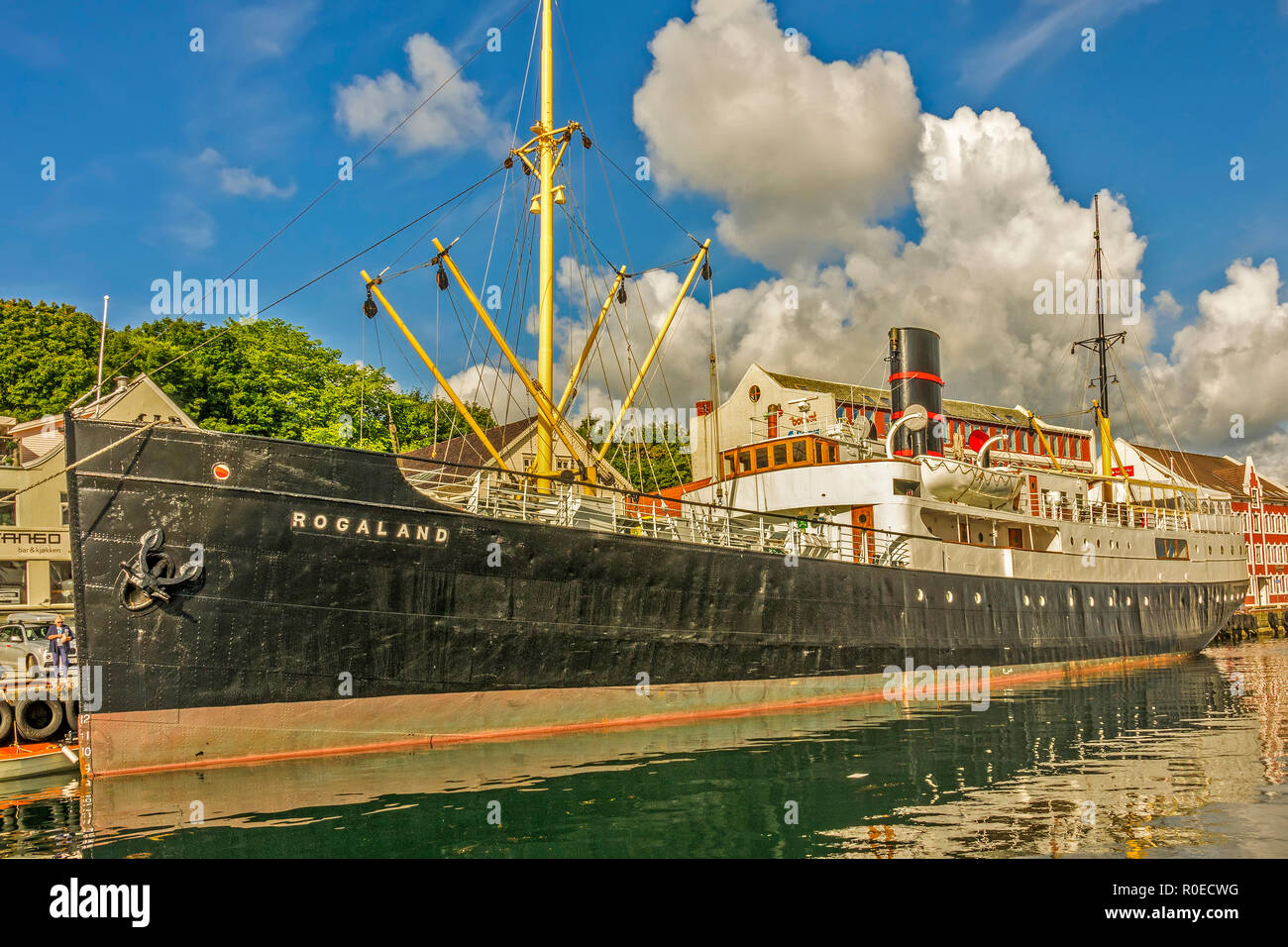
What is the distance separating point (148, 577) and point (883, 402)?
4856cm

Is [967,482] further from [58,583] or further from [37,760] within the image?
[58,583]

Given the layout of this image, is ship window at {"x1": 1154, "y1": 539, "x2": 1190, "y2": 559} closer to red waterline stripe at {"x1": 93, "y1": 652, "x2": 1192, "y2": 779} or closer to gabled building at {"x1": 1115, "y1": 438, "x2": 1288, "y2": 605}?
red waterline stripe at {"x1": 93, "y1": 652, "x2": 1192, "y2": 779}

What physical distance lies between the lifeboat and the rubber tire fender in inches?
784

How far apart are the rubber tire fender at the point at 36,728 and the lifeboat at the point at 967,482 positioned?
19.9 metres

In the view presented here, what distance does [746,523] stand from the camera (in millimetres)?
21297

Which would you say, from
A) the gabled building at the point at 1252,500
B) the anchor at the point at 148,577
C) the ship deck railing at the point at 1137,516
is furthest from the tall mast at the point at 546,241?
the gabled building at the point at 1252,500

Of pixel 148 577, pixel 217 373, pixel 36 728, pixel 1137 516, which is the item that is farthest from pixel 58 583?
pixel 1137 516

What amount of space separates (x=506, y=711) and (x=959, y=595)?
541 inches

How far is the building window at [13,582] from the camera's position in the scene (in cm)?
3147

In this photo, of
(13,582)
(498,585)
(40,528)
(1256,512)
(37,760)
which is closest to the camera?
(37,760)

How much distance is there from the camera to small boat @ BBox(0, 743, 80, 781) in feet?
42.3

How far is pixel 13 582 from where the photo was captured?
32.3 metres

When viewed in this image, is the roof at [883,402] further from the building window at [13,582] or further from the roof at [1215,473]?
the building window at [13,582]
